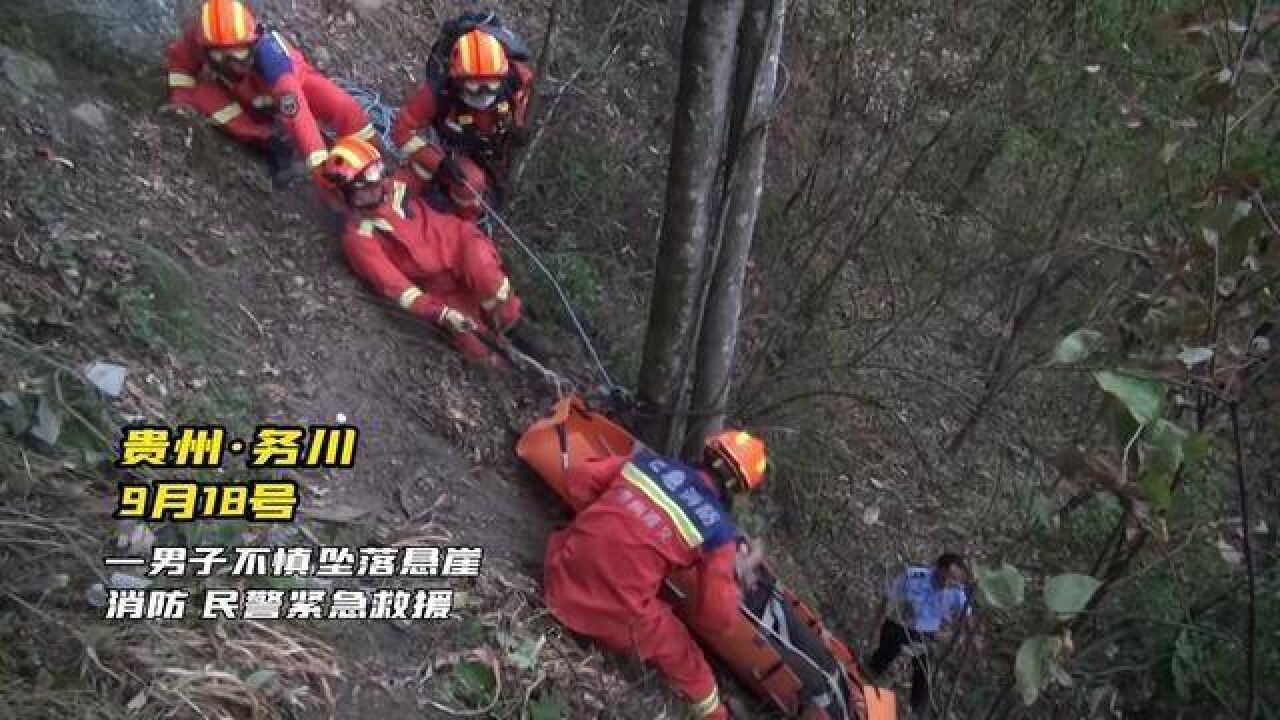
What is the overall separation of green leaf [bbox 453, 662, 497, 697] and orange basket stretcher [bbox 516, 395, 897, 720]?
3.33 ft

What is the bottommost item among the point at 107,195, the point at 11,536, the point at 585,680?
the point at 585,680

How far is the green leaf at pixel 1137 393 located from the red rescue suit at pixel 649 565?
94.1 inches

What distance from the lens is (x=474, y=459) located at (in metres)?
4.53

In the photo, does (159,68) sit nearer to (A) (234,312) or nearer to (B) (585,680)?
(A) (234,312)

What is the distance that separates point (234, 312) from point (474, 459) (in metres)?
1.21

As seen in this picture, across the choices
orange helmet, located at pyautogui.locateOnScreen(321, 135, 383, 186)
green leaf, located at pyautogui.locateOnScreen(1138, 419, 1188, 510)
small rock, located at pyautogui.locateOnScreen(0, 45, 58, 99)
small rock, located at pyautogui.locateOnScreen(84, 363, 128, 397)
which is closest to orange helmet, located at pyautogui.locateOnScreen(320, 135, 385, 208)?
orange helmet, located at pyautogui.locateOnScreen(321, 135, 383, 186)

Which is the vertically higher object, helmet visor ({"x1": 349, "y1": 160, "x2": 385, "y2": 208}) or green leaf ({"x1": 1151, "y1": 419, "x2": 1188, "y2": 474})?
green leaf ({"x1": 1151, "y1": 419, "x2": 1188, "y2": 474})

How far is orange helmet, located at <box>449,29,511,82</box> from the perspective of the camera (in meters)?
4.91

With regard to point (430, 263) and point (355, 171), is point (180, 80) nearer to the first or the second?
point (355, 171)

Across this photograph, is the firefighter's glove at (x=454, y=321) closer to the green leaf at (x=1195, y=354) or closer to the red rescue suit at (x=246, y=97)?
the red rescue suit at (x=246, y=97)

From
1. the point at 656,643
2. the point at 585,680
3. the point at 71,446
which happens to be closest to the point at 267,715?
the point at 71,446

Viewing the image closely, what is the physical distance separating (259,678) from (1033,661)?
6.92ft

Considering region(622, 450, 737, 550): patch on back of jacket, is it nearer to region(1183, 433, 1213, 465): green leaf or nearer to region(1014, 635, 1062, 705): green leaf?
region(1014, 635, 1062, 705): green leaf

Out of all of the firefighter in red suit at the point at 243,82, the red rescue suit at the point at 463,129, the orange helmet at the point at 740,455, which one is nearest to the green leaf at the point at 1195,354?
the orange helmet at the point at 740,455
